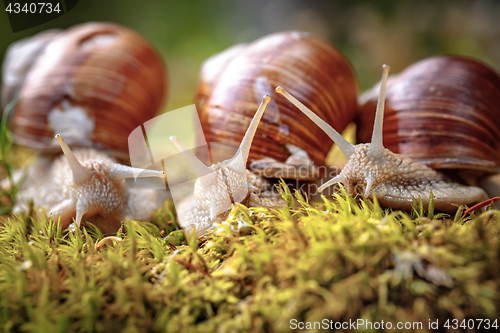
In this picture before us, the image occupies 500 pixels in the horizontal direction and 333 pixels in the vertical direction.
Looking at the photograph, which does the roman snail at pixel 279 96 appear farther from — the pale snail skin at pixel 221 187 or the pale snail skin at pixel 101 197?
the pale snail skin at pixel 101 197

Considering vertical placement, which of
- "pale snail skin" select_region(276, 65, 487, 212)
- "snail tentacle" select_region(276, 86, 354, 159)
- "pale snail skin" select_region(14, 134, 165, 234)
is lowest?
"pale snail skin" select_region(14, 134, 165, 234)

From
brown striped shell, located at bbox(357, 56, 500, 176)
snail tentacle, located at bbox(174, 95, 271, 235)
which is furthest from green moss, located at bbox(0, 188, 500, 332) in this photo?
brown striped shell, located at bbox(357, 56, 500, 176)

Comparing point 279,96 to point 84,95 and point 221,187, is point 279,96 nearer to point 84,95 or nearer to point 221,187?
point 221,187

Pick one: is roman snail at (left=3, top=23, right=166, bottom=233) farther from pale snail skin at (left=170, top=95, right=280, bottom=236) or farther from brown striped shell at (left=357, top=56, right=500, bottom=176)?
brown striped shell at (left=357, top=56, right=500, bottom=176)

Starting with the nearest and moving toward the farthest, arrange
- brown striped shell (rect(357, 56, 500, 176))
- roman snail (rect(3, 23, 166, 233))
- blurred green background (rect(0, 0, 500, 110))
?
brown striped shell (rect(357, 56, 500, 176)), roman snail (rect(3, 23, 166, 233)), blurred green background (rect(0, 0, 500, 110))

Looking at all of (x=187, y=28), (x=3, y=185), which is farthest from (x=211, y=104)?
(x=187, y=28)

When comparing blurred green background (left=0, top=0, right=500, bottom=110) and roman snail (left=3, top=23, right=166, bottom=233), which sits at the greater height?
blurred green background (left=0, top=0, right=500, bottom=110)

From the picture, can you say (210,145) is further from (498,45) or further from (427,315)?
(498,45)
